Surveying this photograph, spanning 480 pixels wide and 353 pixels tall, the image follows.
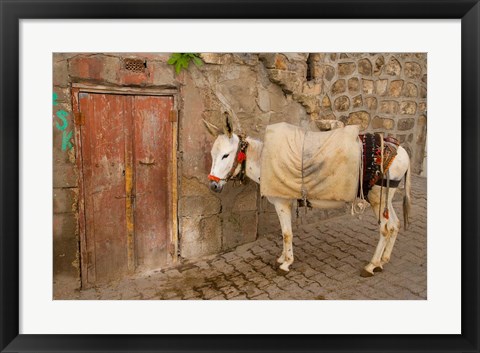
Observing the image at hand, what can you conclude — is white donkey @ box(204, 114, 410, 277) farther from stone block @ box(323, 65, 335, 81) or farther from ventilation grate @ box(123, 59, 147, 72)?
stone block @ box(323, 65, 335, 81)

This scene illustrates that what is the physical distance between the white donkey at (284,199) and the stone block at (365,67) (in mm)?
1504

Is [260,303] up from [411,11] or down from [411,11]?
down

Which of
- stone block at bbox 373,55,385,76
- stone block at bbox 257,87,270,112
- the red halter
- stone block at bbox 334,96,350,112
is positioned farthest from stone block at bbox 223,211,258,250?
stone block at bbox 373,55,385,76

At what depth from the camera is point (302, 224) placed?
15.8ft

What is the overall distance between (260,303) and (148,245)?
1699mm

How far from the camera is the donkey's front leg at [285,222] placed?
11.5 feet

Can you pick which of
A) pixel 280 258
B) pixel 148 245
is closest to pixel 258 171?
pixel 280 258

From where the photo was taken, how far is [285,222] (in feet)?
11.6

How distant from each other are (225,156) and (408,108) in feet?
8.99

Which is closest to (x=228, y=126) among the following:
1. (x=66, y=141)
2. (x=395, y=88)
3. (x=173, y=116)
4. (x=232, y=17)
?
(x=173, y=116)

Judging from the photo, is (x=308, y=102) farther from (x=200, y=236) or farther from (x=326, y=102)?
(x=200, y=236)

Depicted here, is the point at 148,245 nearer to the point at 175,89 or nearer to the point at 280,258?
the point at 280,258

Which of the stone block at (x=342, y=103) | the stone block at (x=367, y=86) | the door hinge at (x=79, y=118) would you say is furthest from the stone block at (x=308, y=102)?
the door hinge at (x=79, y=118)

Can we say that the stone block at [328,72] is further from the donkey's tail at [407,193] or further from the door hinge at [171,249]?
the door hinge at [171,249]
